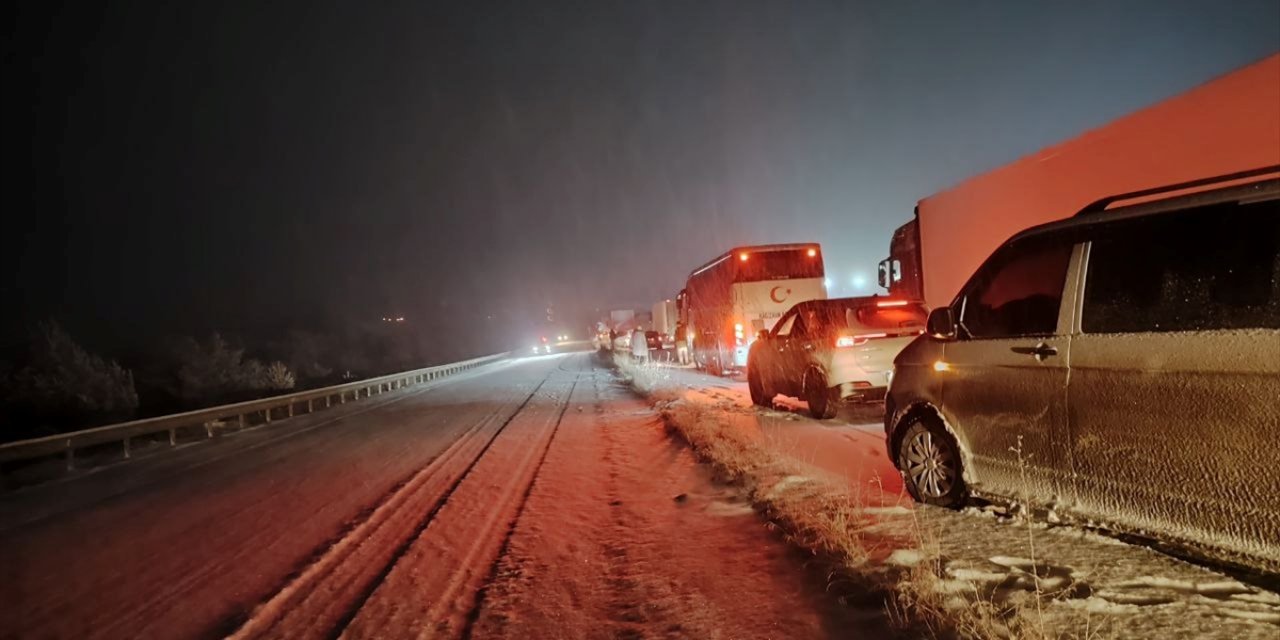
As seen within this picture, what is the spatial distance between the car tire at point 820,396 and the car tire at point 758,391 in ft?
5.31

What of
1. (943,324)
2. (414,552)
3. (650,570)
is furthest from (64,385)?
(943,324)

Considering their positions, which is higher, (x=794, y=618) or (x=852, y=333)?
(x=852, y=333)

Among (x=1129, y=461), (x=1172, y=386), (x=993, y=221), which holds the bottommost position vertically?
(x=1129, y=461)

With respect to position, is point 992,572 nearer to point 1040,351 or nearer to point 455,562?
point 1040,351

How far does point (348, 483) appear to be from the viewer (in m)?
9.30

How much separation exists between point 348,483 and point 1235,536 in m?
8.81

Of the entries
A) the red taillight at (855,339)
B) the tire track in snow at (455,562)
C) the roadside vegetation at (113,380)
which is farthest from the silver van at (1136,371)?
the roadside vegetation at (113,380)

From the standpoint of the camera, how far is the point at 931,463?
5.77m

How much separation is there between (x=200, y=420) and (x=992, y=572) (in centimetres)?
1695

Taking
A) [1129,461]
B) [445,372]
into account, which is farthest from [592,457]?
[445,372]

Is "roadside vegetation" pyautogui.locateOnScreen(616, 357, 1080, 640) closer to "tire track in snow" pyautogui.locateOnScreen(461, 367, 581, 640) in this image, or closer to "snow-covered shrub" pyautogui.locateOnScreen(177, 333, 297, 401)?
"tire track in snow" pyautogui.locateOnScreen(461, 367, 581, 640)

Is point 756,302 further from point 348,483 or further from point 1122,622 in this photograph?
point 1122,622

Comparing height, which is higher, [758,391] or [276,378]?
[276,378]

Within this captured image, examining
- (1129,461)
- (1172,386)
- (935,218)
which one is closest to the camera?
(1172,386)
